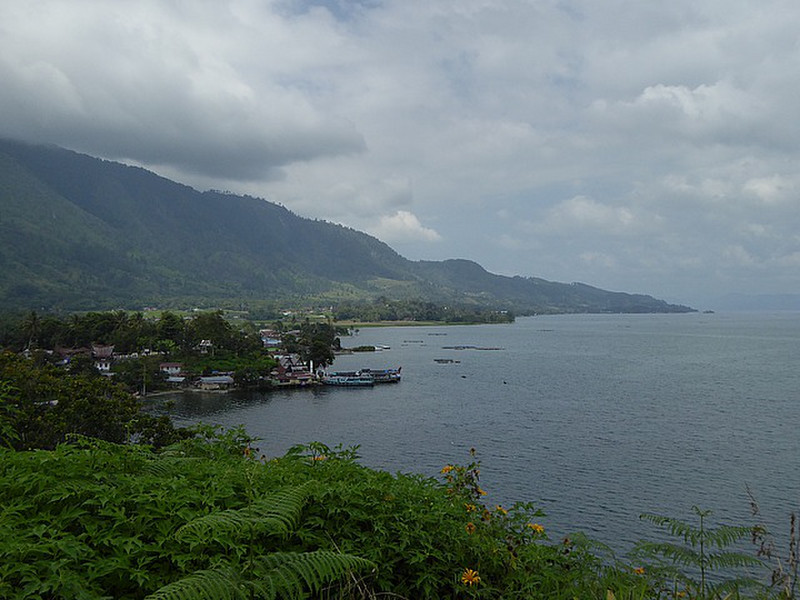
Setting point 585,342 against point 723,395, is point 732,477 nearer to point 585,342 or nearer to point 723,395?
point 723,395

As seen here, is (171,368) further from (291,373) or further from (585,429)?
(585,429)

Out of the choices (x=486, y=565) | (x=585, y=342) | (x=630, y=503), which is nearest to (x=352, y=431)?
(x=630, y=503)

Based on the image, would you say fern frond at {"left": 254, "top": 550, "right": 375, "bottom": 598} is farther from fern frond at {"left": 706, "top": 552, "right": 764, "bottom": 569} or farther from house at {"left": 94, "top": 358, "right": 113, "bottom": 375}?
house at {"left": 94, "top": 358, "right": 113, "bottom": 375}

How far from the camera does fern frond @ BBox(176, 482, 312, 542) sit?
8.93 feet

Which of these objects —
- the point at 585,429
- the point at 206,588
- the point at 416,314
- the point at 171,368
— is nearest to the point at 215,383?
the point at 171,368

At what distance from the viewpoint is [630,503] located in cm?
2123

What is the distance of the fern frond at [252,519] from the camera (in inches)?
107

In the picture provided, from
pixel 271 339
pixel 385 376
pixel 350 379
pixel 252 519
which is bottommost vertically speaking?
pixel 350 379

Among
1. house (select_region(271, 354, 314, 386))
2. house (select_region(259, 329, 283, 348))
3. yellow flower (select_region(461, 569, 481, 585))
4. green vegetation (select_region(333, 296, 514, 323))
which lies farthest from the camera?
green vegetation (select_region(333, 296, 514, 323))

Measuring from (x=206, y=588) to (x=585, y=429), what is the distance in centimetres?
3414

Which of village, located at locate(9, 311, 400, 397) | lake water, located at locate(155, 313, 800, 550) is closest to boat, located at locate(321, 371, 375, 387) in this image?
village, located at locate(9, 311, 400, 397)

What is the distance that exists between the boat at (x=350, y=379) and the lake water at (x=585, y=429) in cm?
283

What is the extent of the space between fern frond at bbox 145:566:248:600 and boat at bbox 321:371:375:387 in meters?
56.6

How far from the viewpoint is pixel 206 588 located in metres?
2.51
